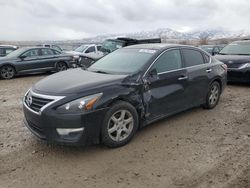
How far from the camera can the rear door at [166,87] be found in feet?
15.4

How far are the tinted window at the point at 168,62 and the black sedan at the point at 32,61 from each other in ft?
27.5

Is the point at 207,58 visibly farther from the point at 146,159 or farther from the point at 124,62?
the point at 146,159

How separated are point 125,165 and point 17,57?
9637 millimetres

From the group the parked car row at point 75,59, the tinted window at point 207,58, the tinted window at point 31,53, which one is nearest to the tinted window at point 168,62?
the tinted window at point 207,58

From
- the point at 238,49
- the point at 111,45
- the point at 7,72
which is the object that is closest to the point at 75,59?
the point at 111,45

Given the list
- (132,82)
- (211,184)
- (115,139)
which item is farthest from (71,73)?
(211,184)

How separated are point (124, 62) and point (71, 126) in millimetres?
1849

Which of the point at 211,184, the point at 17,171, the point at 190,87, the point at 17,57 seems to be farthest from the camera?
the point at 17,57

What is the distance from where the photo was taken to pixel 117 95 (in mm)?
4145

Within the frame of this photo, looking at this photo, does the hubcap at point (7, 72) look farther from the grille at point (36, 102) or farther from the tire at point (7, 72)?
the grille at point (36, 102)

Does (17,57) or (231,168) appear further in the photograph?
(17,57)

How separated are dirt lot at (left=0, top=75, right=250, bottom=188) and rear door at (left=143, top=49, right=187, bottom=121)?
1.36 feet

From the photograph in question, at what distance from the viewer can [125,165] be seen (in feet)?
12.4

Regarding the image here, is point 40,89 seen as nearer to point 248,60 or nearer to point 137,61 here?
point 137,61
